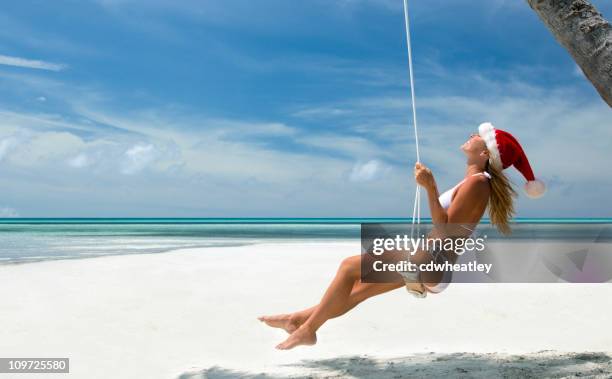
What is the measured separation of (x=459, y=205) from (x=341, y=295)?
1.04 m

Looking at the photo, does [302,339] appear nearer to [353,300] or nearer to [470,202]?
[353,300]

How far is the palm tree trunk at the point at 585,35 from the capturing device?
11.9ft

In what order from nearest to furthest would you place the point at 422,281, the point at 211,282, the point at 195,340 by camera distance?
the point at 422,281 → the point at 195,340 → the point at 211,282

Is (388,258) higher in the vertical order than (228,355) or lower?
higher

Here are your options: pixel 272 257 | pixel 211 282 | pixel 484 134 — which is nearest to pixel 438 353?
pixel 484 134

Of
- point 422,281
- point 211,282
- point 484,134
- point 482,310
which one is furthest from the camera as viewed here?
point 211,282

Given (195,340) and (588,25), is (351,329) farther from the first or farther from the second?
(588,25)

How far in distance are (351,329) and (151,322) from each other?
2.44 metres

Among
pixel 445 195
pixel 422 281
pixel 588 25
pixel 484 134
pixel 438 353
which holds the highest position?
pixel 588 25

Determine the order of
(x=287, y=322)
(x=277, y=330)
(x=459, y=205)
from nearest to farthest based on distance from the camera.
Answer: (x=459, y=205)
(x=287, y=322)
(x=277, y=330)

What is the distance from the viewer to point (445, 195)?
3725 mm

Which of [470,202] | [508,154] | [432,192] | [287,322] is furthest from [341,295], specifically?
[508,154]

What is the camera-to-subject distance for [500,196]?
3768 millimetres

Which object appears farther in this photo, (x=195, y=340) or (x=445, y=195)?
(x=195, y=340)
